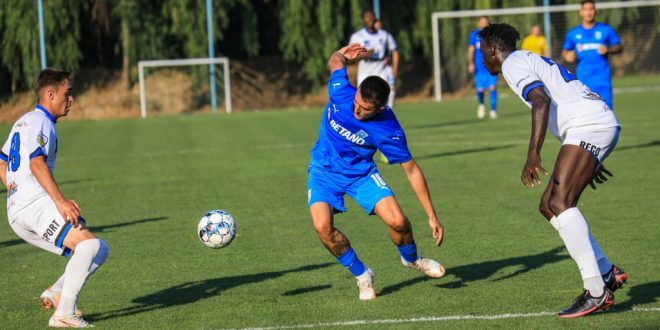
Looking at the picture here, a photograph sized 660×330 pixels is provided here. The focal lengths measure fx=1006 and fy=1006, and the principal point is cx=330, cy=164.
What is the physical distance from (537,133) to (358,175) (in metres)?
1.57

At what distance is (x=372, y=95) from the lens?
6.73m

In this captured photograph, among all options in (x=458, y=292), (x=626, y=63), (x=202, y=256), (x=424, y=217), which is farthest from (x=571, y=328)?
(x=626, y=63)

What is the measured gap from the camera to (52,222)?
253 inches

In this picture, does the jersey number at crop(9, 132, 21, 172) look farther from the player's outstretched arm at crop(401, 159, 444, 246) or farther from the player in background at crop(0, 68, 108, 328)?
the player's outstretched arm at crop(401, 159, 444, 246)

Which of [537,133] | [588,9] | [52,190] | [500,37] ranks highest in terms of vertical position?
[588,9]

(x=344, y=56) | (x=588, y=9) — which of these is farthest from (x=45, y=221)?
(x=588, y=9)

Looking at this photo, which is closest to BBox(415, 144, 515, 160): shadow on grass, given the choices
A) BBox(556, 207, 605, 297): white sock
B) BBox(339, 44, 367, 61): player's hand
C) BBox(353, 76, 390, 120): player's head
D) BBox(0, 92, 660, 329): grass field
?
BBox(0, 92, 660, 329): grass field

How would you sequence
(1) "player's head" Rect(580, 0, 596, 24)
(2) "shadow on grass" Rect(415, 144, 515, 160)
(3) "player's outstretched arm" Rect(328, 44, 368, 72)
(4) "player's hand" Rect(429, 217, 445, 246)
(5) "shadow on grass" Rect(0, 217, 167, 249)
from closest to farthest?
(4) "player's hand" Rect(429, 217, 445, 246) → (3) "player's outstretched arm" Rect(328, 44, 368, 72) → (5) "shadow on grass" Rect(0, 217, 167, 249) → (1) "player's head" Rect(580, 0, 596, 24) → (2) "shadow on grass" Rect(415, 144, 515, 160)

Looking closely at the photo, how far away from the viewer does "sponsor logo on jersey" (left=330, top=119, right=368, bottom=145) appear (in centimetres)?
709

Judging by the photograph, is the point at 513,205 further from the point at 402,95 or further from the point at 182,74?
the point at 402,95

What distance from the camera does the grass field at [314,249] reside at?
6695 millimetres

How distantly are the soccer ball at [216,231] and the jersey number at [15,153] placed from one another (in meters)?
1.64

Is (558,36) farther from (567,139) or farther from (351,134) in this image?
(567,139)

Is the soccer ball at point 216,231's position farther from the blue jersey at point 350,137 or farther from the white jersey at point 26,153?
the white jersey at point 26,153
